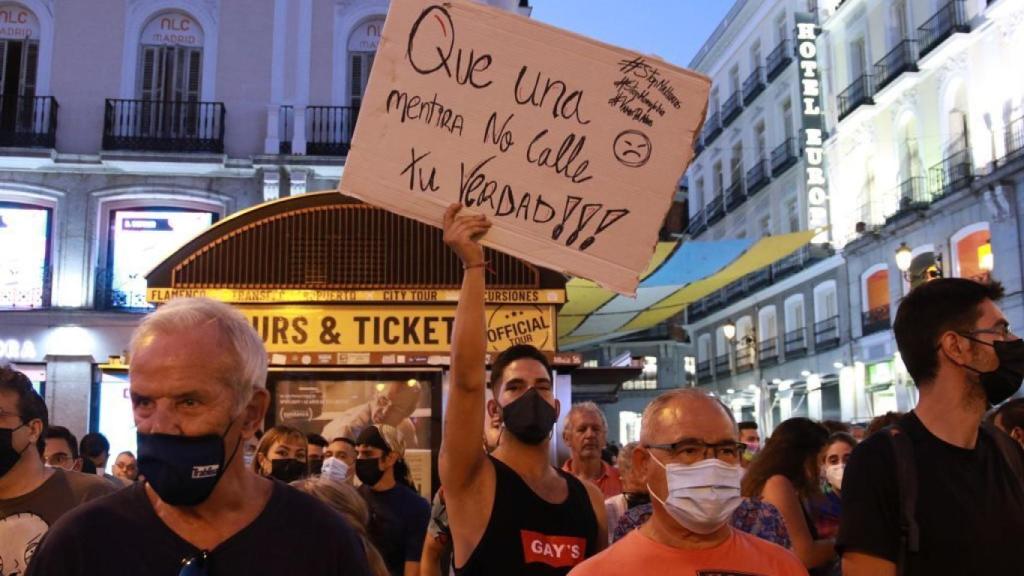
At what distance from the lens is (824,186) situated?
108 ft

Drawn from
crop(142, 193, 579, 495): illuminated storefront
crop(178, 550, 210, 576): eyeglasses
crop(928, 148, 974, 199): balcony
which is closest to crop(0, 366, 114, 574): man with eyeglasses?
crop(178, 550, 210, 576): eyeglasses

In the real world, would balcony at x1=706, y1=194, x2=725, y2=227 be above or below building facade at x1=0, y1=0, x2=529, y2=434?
above

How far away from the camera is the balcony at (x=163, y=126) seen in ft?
58.2

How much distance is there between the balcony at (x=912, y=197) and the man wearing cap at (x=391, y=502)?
2261cm

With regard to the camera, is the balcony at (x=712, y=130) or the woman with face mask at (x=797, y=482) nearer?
the woman with face mask at (x=797, y=482)

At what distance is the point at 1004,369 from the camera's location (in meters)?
3.23

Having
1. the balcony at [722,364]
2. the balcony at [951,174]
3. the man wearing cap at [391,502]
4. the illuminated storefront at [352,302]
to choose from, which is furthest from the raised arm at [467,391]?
the balcony at [722,364]

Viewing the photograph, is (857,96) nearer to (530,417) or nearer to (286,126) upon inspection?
(286,126)

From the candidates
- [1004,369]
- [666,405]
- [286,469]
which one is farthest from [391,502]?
[1004,369]

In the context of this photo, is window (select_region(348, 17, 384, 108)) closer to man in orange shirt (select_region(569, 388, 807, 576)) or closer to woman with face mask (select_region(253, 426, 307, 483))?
woman with face mask (select_region(253, 426, 307, 483))

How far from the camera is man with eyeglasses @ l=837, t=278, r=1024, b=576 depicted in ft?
9.82

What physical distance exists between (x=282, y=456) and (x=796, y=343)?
105ft

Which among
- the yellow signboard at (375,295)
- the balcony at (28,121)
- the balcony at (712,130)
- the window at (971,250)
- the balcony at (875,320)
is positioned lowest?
the yellow signboard at (375,295)

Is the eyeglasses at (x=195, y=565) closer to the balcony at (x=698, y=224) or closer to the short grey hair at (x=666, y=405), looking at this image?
the short grey hair at (x=666, y=405)
